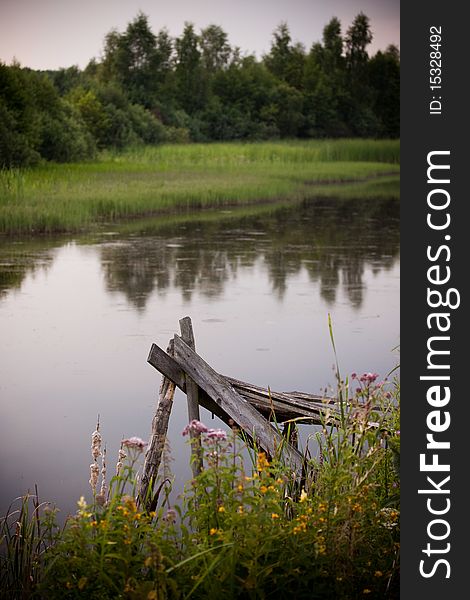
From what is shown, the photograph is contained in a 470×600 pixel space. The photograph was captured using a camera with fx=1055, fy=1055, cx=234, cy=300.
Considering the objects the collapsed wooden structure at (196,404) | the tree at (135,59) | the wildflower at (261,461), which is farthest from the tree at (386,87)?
the wildflower at (261,461)

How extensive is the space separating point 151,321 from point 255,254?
491 centimetres

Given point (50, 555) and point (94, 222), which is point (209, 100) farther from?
point (50, 555)

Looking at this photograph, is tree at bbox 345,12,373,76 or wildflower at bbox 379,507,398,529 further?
tree at bbox 345,12,373,76

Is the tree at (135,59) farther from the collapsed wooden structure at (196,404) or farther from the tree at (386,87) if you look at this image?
the collapsed wooden structure at (196,404)

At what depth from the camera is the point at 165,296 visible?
11648mm

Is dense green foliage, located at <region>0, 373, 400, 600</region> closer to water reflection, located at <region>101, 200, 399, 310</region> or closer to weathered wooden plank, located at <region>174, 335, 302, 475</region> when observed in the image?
weathered wooden plank, located at <region>174, 335, 302, 475</region>

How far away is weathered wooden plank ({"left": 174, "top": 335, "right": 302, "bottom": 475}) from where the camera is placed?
14.7 feet

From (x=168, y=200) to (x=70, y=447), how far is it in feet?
48.3

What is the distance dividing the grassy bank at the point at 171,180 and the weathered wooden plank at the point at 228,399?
501 inches

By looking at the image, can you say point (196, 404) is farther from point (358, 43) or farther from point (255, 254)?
point (358, 43)

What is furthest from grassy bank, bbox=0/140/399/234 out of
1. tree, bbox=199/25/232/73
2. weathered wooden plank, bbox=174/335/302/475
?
tree, bbox=199/25/232/73

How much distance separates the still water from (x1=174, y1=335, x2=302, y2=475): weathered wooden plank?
1171 mm

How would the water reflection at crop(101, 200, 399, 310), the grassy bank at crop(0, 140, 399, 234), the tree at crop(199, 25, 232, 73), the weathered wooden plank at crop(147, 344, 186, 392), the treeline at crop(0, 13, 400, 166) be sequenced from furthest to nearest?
1. the tree at crop(199, 25, 232, 73)
2. the treeline at crop(0, 13, 400, 166)
3. the grassy bank at crop(0, 140, 399, 234)
4. the water reflection at crop(101, 200, 399, 310)
5. the weathered wooden plank at crop(147, 344, 186, 392)

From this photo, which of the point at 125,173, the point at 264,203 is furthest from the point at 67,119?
the point at 264,203
